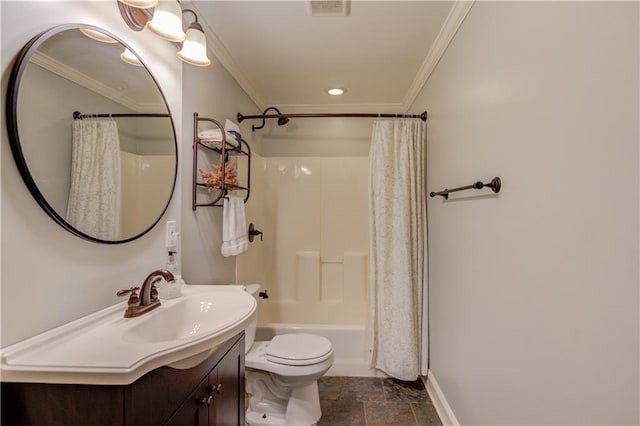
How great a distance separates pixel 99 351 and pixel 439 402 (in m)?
1.95

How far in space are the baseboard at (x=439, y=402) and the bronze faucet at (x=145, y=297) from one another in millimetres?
1686

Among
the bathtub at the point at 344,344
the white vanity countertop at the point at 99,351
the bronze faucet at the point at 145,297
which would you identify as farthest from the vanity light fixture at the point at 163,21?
the bathtub at the point at 344,344

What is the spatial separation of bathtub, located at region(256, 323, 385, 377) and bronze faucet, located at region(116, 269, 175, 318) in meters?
1.60

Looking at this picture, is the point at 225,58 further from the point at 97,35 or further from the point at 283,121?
the point at 97,35

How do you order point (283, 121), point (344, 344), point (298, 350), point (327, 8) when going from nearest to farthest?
point (327, 8) → point (298, 350) → point (344, 344) → point (283, 121)

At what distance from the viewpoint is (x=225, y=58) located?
1997 millimetres

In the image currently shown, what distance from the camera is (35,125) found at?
809 millimetres

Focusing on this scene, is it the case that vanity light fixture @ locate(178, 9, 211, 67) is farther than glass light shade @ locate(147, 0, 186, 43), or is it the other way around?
vanity light fixture @ locate(178, 9, 211, 67)

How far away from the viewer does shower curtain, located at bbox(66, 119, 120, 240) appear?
0.92 meters

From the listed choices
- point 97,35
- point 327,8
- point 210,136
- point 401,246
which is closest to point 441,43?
point 327,8

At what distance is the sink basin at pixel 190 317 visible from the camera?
101 cm

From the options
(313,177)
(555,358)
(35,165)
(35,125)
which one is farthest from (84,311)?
(313,177)

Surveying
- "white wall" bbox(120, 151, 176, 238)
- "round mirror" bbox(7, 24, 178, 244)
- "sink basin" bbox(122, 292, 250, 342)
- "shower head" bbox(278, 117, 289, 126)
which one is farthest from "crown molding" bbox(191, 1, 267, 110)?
"sink basin" bbox(122, 292, 250, 342)

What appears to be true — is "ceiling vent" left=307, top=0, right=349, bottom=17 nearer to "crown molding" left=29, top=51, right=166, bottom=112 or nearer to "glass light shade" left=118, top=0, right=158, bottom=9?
"glass light shade" left=118, top=0, right=158, bottom=9
